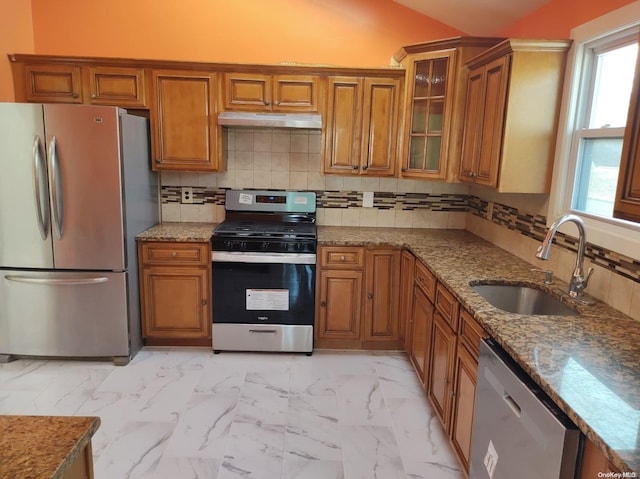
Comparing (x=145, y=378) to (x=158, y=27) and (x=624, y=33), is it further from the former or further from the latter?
(x=624, y=33)

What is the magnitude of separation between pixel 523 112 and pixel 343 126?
1371 millimetres

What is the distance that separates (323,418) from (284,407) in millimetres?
254

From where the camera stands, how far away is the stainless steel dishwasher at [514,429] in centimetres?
125

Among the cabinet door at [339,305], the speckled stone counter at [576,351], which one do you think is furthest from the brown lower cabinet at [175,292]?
the speckled stone counter at [576,351]

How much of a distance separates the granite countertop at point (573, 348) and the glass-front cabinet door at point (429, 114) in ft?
2.49

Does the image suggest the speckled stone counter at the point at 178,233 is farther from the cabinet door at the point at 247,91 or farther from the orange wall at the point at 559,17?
the orange wall at the point at 559,17

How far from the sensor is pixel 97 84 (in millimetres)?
3373

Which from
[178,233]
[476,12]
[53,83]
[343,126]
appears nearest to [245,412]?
[178,233]

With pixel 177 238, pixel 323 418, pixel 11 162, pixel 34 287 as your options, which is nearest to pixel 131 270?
pixel 177 238

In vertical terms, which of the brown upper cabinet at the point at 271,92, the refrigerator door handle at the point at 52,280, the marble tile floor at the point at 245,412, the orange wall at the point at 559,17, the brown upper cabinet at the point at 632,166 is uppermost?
the orange wall at the point at 559,17

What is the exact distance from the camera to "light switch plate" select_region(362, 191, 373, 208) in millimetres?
3893

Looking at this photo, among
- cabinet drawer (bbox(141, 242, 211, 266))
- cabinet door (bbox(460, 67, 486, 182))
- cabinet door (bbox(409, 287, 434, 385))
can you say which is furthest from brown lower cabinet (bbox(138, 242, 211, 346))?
cabinet door (bbox(460, 67, 486, 182))

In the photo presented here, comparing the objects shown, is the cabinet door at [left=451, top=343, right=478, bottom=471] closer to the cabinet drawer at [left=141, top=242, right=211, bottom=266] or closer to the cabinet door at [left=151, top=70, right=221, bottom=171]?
the cabinet drawer at [left=141, top=242, right=211, bottom=266]

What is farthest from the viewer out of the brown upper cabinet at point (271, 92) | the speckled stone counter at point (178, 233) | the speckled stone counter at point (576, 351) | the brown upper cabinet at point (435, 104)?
the brown upper cabinet at point (271, 92)
